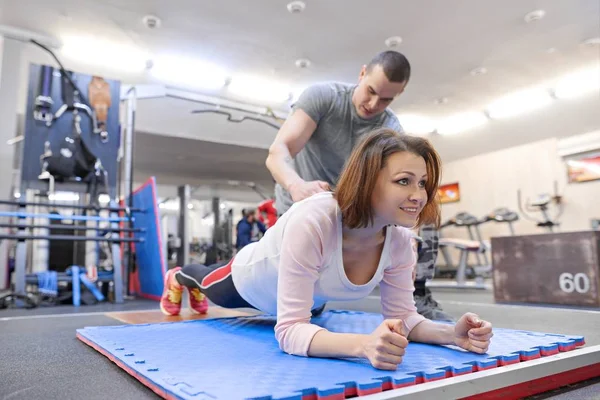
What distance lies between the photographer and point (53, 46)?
466 centimetres

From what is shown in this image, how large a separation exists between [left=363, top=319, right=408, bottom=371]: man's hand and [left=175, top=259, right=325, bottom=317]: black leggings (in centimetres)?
78

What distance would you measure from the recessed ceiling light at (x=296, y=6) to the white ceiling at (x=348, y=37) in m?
0.05

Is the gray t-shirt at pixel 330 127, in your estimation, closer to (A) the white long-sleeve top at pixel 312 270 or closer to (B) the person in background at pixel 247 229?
(A) the white long-sleeve top at pixel 312 270

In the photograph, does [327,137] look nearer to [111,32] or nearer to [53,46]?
[111,32]

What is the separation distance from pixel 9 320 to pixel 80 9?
3079mm

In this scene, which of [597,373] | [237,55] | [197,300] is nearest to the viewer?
[597,373]

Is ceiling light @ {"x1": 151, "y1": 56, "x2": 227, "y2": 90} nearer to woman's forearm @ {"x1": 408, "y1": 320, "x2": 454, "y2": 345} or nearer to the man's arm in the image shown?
the man's arm

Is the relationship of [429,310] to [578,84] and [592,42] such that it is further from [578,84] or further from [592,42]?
[578,84]

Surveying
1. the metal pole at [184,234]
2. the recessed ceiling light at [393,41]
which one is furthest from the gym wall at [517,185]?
the metal pole at [184,234]

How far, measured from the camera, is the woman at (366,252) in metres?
0.96

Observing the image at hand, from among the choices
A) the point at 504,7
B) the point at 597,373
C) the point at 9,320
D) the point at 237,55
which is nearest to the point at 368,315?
the point at 597,373

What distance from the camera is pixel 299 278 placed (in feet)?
3.21

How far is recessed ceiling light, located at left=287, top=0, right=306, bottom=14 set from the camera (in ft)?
13.0

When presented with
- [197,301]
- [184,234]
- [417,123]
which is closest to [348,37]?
[184,234]
